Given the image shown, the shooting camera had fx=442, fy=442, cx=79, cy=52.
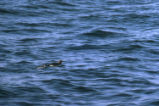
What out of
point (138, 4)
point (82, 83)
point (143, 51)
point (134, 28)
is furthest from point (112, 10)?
point (82, 83)

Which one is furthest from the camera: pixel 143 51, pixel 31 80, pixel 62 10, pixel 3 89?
pixel 62 10

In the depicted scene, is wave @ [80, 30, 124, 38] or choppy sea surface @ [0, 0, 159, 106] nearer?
choppy sea surface @ [0, 0, 159, 106]

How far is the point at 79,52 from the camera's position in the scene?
50.2 ft

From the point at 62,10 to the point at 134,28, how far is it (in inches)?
179

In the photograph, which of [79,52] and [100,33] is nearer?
[79,52]

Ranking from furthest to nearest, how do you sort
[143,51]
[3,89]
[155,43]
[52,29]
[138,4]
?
[138,4] < [52,29] < [155,43] < [143,51] < [3,89]

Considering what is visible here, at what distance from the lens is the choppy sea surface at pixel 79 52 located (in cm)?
1123

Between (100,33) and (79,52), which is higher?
(100,33)

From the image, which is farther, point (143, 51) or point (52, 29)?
point (52, 29)

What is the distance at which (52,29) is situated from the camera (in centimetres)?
1820

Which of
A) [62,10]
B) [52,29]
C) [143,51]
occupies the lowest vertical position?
[143,51]

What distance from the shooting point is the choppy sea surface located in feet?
36.9

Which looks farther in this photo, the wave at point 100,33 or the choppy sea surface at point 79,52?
the wave at point 100,33

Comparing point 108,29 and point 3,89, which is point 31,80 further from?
point 108,29
